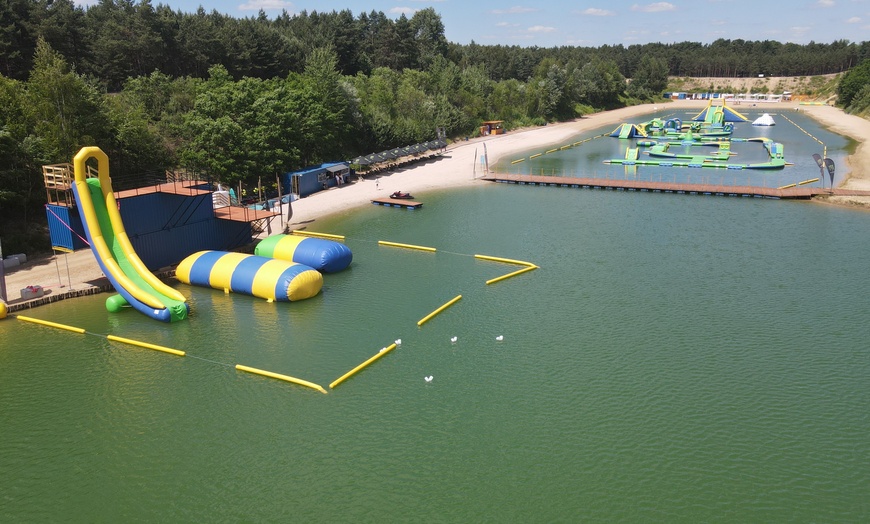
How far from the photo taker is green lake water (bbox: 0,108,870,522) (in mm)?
17688

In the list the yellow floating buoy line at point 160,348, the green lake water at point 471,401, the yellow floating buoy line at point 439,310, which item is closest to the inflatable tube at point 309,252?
the green lake water at point 471,401

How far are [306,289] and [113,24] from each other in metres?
59.9

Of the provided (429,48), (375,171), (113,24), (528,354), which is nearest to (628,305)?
(528,354)

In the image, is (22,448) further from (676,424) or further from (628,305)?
(628,305)

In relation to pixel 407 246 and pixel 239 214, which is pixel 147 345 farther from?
pixel 407 246

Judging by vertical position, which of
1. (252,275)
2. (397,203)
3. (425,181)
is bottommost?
(252,275)

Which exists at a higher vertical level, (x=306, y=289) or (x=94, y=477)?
(x=306, y=289)

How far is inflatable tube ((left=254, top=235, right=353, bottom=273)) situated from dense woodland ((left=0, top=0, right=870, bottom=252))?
1507cm

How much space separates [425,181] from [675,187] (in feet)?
80.5

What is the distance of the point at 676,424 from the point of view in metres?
21.0

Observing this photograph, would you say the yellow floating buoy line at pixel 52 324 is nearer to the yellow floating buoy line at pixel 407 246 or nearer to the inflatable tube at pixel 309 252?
the inflatable tube at pixel 309 252

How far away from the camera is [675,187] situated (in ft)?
191

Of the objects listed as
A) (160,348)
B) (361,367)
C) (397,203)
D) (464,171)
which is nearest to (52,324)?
(160,348)

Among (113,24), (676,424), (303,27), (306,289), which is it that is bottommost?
(676,424)
